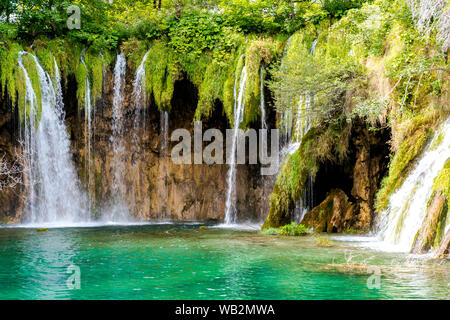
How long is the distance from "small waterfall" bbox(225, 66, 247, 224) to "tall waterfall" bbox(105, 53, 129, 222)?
487 cm

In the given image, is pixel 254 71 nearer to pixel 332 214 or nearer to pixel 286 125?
pixel 286 125

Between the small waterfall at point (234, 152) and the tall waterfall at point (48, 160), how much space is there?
21.0 feet

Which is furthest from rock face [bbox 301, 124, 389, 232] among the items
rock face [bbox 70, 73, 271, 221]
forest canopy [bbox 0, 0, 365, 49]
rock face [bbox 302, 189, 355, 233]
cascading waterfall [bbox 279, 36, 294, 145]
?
forest canopy [bbox 0, 0, 365, 49]

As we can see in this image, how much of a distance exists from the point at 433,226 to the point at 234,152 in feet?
39.2

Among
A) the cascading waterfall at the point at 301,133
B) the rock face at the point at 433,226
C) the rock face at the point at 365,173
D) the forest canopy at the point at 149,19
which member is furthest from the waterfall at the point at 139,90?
the rock face at the point at 433,226

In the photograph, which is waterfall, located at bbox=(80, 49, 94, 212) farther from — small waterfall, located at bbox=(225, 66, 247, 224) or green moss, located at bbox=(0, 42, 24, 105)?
small waterfall, located at bbox=(225, 66, 247, 224)

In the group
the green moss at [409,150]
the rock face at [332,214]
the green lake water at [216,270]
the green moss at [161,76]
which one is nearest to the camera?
the green lake water at [216,270]

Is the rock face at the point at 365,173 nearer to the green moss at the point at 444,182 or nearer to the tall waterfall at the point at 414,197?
the tall waterfall at the point at 414,197

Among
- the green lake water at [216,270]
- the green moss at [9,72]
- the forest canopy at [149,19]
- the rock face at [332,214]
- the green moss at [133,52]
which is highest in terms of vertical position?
the forest canopy at [149,19]

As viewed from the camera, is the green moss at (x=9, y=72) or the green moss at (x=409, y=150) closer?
the green moss at (x=409, y=150)

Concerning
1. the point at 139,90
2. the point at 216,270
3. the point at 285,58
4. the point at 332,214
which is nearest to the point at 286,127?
the point at 285,58

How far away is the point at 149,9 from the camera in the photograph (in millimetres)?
24156

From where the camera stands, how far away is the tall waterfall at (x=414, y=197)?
1062 cm

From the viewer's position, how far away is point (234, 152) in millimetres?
20656
